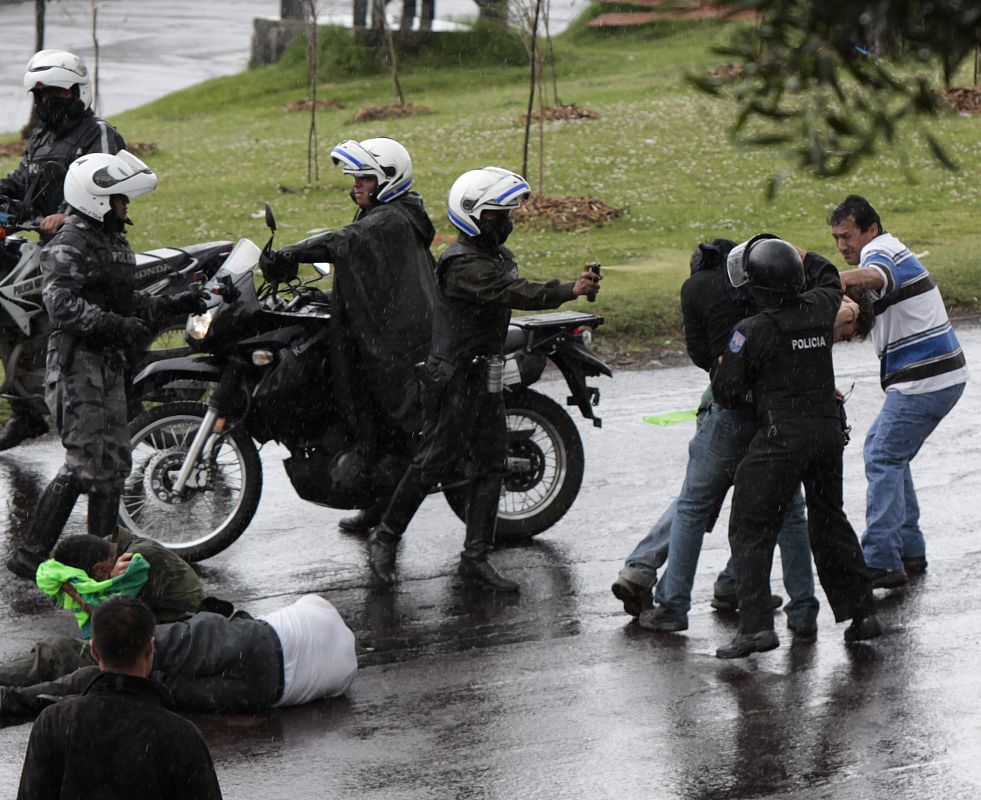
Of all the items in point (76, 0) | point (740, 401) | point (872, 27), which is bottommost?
point (76, 0)

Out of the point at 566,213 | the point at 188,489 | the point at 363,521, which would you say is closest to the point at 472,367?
the point at 363,521

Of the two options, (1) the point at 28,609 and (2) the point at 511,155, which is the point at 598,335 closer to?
(1) the point at 28,609

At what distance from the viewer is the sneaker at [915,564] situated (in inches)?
309

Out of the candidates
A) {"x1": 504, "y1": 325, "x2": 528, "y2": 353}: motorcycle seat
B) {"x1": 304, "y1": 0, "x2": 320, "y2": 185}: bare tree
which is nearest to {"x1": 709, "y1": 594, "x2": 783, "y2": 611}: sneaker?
{"x1": 504, "y1": 325, "x2": 528, "y2": 353}: motorcycle seat

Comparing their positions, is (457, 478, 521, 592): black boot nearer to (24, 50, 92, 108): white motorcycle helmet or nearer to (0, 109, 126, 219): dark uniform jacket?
(0, 109, 126, 219): dark uniform jacket

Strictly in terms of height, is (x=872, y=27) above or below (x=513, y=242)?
above

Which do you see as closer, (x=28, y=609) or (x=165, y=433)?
(x=28, y=609)

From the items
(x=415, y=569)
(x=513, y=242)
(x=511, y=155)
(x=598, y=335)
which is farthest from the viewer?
(x=511, y=155)

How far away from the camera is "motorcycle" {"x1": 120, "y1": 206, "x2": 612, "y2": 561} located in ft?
25.9

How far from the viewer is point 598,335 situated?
1282 cm

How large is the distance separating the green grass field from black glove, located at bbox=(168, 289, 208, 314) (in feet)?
16.4

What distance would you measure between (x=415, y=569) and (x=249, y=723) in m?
1.92

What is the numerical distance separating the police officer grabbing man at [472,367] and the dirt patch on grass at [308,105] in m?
20.1

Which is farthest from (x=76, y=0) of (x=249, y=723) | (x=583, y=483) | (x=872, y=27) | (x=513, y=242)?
(x=872, y=27)
